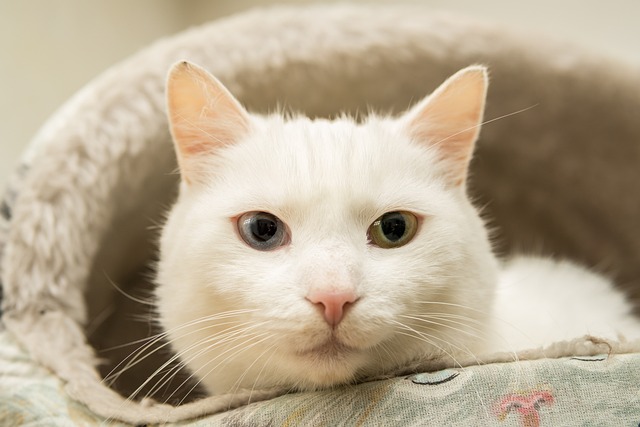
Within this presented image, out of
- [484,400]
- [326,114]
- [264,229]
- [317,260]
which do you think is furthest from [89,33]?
[484,400]

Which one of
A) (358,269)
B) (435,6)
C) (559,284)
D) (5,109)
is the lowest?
(559,284)

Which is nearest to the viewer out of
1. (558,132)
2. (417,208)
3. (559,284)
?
(417,208)

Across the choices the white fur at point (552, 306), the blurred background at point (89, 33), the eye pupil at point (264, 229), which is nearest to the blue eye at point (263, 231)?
the eye pupil at point (264, 229)

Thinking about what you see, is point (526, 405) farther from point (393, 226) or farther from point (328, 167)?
point (328, 167)

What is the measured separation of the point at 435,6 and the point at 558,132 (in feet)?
2.49

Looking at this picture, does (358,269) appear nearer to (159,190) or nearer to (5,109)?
(159,190)

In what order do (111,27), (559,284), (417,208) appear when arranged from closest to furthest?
(417,208) → (559,284) → (111,27)

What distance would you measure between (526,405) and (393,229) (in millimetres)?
300

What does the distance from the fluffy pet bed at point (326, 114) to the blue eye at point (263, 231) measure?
8.8 inches

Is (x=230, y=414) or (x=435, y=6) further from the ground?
(x=435, y=6)

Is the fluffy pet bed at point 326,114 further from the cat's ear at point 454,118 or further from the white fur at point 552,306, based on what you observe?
the cat's ear at point 454,118

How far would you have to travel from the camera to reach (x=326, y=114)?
1.58 metres

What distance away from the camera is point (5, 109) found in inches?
67.2

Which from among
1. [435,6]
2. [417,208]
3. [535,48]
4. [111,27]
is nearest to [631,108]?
[535,48]
